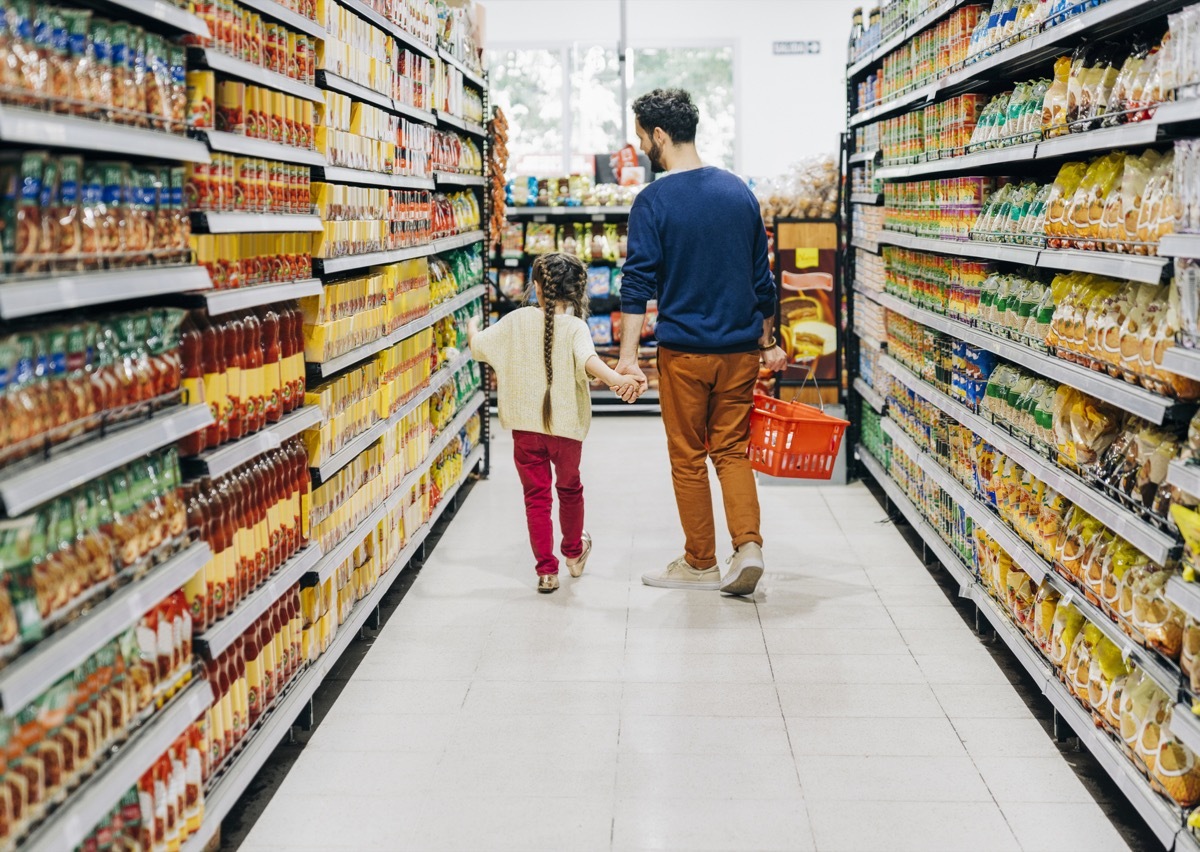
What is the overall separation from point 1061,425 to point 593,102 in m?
10.2

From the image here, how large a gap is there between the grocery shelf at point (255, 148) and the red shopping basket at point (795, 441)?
2.27 meters

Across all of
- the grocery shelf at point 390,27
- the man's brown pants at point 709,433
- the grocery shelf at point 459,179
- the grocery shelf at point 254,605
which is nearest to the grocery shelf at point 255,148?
the grocery shelf at point 390,27

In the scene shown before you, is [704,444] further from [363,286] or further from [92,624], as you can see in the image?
[92,624]

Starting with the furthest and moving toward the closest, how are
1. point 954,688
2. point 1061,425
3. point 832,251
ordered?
point 832,251 → point 954,688 → point 1061,425

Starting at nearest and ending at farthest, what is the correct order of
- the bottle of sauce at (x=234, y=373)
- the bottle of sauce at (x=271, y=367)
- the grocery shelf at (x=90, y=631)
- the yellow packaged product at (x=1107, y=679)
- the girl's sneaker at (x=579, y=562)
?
1. the grocery shelf at (x=90, y=631)
2. the bottle of sauce at (x=234, y=373)
3. the yellow packaged product at (x=1107, y=679)
4. the bottle of sauce at (x=271, y=367)
5. the girl's sneaker at (x=579, y=562)

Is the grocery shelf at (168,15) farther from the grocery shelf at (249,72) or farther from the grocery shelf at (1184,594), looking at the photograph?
the grocery shelf at (1184,594)

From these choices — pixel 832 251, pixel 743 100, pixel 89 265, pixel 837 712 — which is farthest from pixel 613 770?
pixel 743 100

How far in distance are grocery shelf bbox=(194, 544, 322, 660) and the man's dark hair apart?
2285 millimetres

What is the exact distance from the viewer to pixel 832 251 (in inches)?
312

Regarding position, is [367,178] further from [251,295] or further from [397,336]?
[251,295]

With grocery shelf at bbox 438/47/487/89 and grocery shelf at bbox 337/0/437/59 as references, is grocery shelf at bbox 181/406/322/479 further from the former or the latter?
grocery shelf at bbox 438/47/487/89

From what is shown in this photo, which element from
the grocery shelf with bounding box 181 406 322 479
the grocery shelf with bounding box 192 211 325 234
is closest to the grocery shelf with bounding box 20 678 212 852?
the grocery shelf with bounding box 181 406 322 479

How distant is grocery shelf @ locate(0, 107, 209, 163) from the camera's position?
6.21 feet

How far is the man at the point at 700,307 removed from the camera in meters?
4.91
